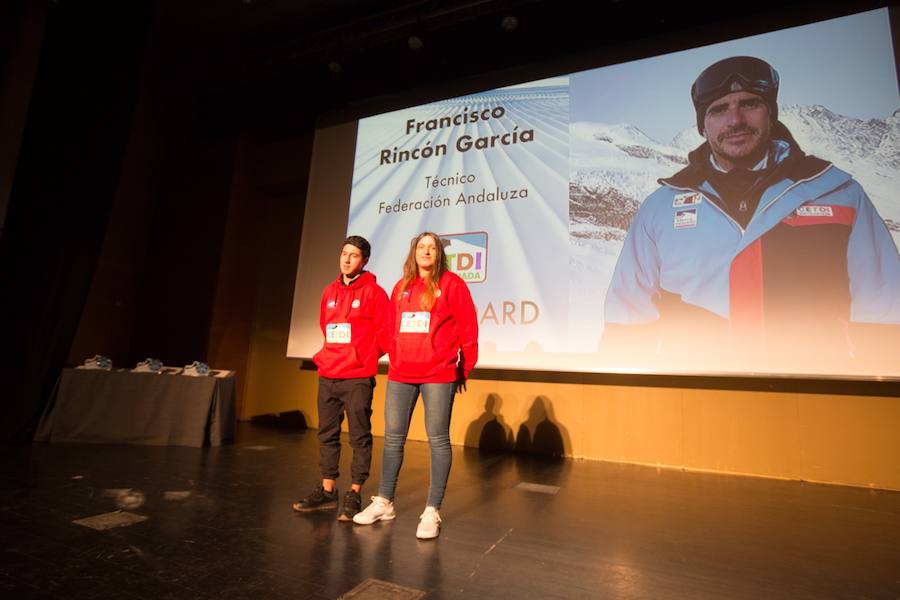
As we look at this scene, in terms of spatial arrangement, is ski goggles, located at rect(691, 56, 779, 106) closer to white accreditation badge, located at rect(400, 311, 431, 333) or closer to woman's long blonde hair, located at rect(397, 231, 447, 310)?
woman's long blonde hair, located at rect(397, 231, 447, 310)

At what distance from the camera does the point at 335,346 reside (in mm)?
2111

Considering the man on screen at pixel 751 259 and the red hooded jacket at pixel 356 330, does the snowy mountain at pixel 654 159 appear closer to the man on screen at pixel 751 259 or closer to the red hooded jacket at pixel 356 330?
the man on screen at pixel 751 259

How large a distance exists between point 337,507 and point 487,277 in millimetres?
2094

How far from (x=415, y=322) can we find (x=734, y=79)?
3040 mm

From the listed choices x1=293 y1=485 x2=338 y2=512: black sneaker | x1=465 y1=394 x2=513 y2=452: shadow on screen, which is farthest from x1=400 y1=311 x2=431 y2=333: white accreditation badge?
x1=465 y1=394 x2=513 y2=452: shadow on screen

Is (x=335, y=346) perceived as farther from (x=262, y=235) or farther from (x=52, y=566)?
(x=262, y=235)

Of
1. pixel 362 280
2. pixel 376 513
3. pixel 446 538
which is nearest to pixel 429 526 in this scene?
pixel 446 538

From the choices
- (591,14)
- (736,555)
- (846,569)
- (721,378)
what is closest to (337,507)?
(736,555)

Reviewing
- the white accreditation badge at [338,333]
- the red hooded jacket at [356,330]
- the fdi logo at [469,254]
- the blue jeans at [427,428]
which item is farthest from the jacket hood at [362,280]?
the fdi logo at [469,254]

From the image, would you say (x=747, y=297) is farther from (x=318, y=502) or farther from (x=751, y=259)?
(x=318, y=502)

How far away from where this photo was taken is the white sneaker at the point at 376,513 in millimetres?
1854

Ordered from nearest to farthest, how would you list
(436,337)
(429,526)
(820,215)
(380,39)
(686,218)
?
1. (429,526)
2. (436,337)
3. (820,215)
4. (686,218)
5. (380,39)

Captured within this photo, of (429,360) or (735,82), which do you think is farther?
(735,82)

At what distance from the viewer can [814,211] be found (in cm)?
294
